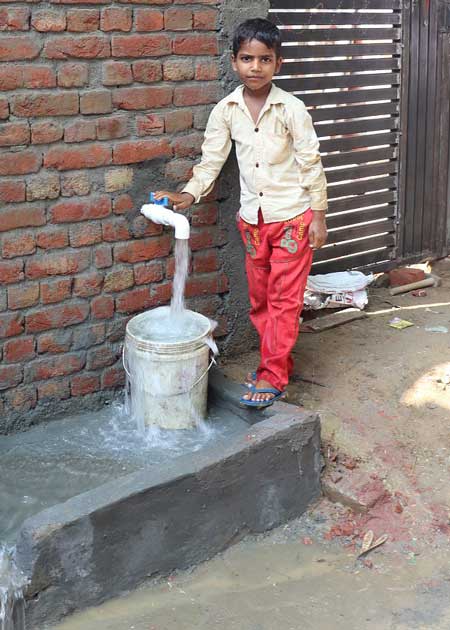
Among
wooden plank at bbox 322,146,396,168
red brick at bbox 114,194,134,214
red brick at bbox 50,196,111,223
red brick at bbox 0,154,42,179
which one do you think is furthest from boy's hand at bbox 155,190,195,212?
wooden plank at bbox 322,146,396,168

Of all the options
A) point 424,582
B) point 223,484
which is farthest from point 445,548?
point 223,484

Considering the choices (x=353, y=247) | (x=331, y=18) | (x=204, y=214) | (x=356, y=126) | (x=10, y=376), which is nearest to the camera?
(x=10, y=376)

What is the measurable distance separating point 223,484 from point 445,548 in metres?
0.90

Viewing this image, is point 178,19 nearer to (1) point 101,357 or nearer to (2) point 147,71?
(2) point 147,71

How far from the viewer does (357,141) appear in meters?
5.67

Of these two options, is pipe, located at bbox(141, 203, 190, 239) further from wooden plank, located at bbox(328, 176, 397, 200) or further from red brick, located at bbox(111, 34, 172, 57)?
wooden plank, located at bbox(328, 176, 397, 200)

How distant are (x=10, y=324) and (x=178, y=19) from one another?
1.54 meters

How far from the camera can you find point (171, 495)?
3.18 meters

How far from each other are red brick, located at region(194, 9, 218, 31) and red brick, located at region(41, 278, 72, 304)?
1.30 m

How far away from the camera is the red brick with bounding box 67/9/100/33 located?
3.63 meters

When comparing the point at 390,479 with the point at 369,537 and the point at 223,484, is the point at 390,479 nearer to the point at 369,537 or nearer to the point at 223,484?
the point at 369,537

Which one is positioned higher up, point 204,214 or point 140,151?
point 140,151

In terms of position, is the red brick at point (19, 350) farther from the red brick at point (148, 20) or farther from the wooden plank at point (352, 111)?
the wooden plank at point (352, 111)

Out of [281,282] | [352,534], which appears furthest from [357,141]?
[352,534]
